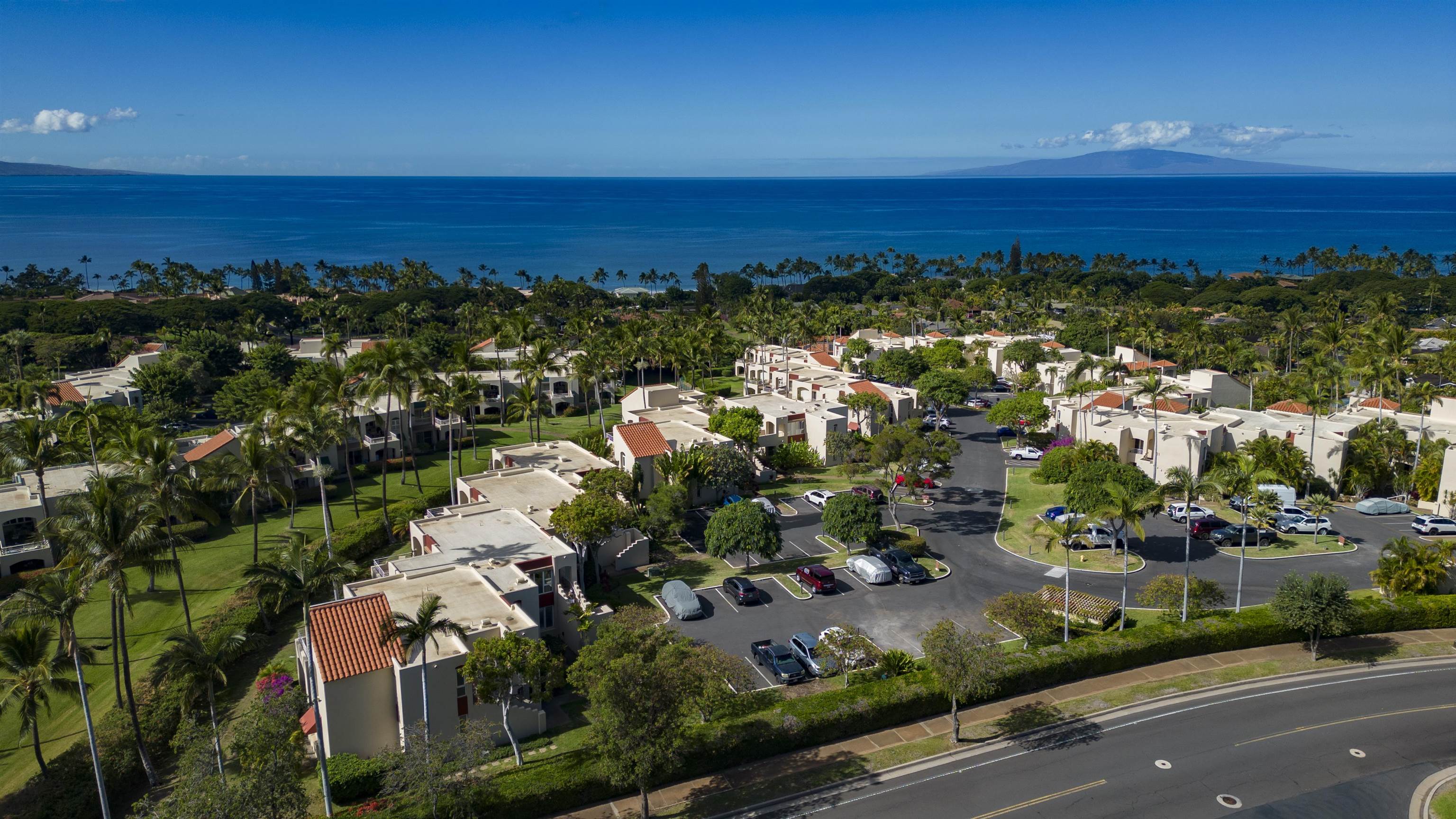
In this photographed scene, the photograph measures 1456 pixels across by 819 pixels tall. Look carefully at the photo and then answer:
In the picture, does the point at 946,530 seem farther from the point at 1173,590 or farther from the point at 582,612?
the point at 582,612

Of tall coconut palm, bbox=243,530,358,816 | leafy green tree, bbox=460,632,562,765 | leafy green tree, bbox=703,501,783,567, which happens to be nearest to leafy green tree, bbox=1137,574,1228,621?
leafy green tree, bbox=703,501,783,567

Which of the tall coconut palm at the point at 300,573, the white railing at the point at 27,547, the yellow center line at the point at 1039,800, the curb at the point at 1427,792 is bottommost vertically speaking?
the curb at the point at 1427,792

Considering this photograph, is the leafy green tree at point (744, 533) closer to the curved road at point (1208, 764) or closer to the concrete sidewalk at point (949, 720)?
the concrete sidewalk at point (949, 720)

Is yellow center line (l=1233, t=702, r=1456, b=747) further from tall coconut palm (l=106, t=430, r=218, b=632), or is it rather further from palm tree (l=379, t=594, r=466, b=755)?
tall coconut palm (l=106, t=430, r=218, b=632)

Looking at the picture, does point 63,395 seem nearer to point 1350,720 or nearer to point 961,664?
point 961,664

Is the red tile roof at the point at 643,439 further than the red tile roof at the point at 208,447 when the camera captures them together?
No

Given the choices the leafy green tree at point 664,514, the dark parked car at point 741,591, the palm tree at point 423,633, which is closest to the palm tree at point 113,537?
the palm tree at point 423,633

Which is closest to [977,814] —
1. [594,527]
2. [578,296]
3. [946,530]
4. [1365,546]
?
[594,527]
